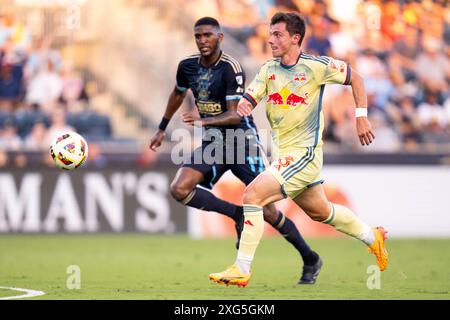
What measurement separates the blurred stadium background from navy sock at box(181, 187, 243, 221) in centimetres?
573

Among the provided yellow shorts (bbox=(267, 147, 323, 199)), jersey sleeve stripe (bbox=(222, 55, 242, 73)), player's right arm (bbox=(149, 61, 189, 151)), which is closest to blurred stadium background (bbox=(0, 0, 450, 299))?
player's right arm (bbox=(149, 61, 189, 151))

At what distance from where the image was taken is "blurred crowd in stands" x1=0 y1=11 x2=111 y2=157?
56.3ft

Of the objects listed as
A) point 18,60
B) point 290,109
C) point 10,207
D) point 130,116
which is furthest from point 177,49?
point 290,109

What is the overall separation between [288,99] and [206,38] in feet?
4.83

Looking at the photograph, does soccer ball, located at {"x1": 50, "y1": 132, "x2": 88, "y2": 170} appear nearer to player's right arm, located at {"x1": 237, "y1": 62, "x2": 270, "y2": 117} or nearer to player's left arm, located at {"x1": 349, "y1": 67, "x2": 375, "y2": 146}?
player's right arm, located at {"x1": 237, "y1": 62, "x2": 270, "y2": 117}

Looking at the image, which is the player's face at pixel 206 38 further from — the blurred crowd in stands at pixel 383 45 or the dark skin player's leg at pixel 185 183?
the blurred crowd in stands at pixel 383 45

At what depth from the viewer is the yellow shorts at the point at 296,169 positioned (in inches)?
335

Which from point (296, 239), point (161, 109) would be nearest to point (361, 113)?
point (296, 239)

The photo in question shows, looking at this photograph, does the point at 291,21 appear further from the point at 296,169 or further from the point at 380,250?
the point at 380,250

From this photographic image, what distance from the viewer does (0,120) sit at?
17.1m

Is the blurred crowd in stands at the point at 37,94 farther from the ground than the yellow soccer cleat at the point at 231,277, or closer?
farther from the ground

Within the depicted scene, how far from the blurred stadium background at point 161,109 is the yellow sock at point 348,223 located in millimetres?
6558

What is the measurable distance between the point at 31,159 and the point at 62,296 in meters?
8.95

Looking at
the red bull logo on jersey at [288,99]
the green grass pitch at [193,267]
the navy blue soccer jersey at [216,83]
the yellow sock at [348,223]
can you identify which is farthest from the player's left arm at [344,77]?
the green grass pitch at [193,267]
